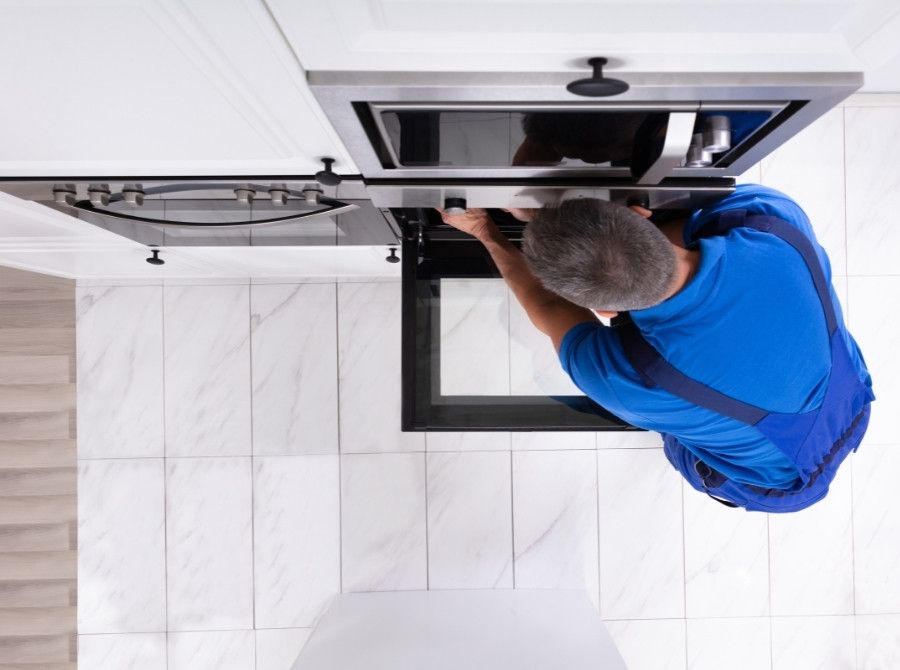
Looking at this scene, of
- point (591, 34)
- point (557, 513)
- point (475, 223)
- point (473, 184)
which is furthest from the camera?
point (557, 513)

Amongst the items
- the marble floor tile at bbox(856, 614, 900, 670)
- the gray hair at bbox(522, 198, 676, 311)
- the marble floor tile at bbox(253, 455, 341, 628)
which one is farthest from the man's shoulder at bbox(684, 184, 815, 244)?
the marble floor tile at bbox(856, 614, 900, 670)

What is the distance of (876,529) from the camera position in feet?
6.48

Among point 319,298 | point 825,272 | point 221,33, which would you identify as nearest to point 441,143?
point 221,33

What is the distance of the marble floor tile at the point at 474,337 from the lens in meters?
1.13

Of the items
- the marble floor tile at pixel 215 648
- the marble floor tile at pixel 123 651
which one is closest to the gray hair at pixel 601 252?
the marble floor tile at pixel 215 648

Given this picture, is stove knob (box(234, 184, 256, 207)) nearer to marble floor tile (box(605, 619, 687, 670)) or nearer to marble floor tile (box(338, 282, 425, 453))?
marble floor tile (box(338, 282, 425, 453))

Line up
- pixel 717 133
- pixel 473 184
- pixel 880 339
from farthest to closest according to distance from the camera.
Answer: pixel 880 339 → pixel 473 184 → pixel 717 133

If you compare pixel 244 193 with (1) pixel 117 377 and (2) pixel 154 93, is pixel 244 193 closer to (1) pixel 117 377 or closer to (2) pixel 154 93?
(2) pixel 154 93

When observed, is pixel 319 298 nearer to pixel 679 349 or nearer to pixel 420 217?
pixel 420 217

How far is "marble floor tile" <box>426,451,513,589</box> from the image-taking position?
80.0 inches

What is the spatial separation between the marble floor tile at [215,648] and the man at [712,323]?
72.9 inches

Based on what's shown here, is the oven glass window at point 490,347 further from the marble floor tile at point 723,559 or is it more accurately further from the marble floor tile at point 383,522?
the marble floor tile at point 723,559

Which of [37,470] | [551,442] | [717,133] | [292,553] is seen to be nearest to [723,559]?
[551,442]

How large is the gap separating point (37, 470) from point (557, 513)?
2050 mm
